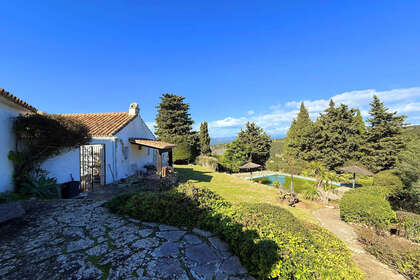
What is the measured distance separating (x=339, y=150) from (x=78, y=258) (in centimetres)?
2947

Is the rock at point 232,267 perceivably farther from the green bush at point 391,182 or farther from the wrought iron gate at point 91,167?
the green bush at point 391,182

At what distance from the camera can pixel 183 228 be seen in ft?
13.1

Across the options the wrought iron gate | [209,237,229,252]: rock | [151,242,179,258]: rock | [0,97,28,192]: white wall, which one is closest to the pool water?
the wrought iron gate

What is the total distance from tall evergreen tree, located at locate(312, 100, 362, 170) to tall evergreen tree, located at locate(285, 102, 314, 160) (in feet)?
4.21

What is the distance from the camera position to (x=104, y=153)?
10078 mm

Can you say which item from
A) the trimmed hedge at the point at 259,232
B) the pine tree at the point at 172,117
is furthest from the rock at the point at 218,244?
the pine tree at the point at 172,117

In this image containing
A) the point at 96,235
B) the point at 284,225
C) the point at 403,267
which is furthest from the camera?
the point at 403,267

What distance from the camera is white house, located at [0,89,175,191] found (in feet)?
25.1

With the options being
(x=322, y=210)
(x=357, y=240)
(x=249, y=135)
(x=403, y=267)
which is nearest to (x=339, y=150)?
(x=249, y=135)

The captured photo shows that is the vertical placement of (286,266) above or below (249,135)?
below

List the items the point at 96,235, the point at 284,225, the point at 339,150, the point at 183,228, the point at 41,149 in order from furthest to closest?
the point at 339,150, the point at 41,149, the point at 183,228, the point at 96,235, the point at 284,225

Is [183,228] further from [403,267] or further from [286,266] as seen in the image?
[403,267]

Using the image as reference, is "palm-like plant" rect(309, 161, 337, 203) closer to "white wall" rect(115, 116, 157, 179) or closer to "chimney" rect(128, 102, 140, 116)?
"white wall" rect(115, 116, 157, 179)

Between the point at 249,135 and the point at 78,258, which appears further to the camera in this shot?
the point at 249,135
